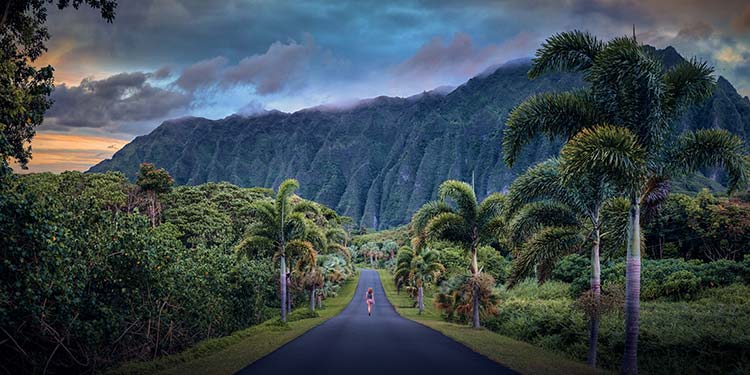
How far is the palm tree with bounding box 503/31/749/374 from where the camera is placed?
39.4ft

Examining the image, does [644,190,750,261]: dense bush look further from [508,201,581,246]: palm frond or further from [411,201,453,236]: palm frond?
[508,201,581,246]: palm frond

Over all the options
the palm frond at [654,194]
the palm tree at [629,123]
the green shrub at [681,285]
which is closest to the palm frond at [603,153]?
the palm tree at [629,123]

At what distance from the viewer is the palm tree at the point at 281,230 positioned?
28.7 metres

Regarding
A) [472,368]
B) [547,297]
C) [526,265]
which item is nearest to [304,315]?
[547,297]

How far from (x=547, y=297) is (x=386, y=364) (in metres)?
25.1

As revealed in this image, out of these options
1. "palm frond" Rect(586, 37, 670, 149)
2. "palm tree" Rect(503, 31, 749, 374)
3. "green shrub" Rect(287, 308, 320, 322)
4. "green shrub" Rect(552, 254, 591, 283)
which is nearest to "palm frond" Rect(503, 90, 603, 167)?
"palm tree" Rect(503, 31, 749, 374)

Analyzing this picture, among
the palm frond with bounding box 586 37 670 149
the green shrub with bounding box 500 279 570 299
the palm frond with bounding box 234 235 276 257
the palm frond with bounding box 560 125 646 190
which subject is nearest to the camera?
the palm frond with bounding box 560 125 646 190

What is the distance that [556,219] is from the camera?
16.9m

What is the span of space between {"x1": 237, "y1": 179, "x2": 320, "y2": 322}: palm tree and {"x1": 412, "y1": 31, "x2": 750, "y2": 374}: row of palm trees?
558 inches

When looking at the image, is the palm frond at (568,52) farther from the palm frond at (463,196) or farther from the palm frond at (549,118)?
the palm frond at (463,196)

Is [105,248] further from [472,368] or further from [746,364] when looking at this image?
[746,364]

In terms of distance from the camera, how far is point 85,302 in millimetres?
13188

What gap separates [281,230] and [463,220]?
33.3 ft

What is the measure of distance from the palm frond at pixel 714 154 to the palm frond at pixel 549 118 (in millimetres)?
2224
